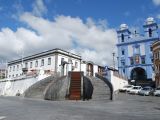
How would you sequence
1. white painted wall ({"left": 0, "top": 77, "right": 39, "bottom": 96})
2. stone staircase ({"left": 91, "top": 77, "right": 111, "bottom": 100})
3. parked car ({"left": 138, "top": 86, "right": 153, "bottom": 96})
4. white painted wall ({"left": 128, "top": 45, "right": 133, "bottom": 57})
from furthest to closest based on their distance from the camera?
white painted wall ({"left": 128, "top": 45, "right": 133, "bottom": 57}) → white painted wall ({"left": 0, "top": 77, "right": 39, "bottom": 96}) → parked car ({"left": 138, "top": 86, "right": 153, "bottom": 96}) → stone staircase ({"left": 91, "top": 77, "right": 111, "bottom": 100})

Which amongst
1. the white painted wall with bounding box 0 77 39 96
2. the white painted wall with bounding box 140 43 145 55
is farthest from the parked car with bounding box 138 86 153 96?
the white painted wall with bounding box 140 43 145 55

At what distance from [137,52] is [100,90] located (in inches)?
1694

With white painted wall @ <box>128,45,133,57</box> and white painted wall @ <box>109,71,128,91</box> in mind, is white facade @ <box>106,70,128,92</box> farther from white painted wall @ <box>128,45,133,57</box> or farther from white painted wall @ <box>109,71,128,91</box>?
white painted wall @ <box>128,45,133,57</box>

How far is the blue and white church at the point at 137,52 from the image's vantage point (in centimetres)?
6744

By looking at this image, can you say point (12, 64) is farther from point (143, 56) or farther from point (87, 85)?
point (87, 85)

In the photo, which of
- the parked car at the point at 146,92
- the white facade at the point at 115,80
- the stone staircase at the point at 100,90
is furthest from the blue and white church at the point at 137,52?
the stone staircase at the point at 100,90

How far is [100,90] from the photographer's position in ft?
96.2

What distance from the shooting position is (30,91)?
120 feet

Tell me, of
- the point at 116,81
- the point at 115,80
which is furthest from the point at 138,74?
the point at 115,80

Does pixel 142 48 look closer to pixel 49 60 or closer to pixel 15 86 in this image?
pixel 49 60

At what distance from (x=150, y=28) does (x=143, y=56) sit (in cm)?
762

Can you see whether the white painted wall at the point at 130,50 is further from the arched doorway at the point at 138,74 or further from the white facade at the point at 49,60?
the white facade at the point at 49,60

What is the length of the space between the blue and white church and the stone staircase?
124 feet

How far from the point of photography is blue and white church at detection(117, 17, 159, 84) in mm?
67438
